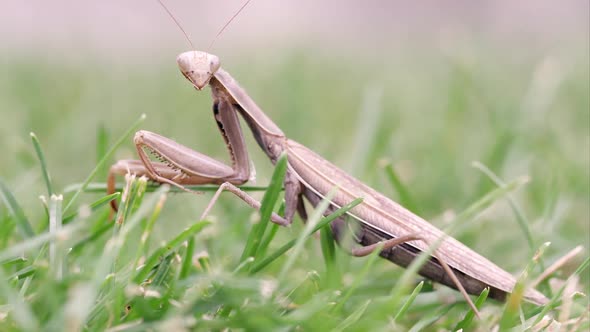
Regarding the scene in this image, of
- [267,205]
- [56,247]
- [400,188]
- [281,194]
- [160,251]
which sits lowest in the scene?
[400,188]

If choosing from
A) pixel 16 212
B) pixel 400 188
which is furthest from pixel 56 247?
pixel 400 188

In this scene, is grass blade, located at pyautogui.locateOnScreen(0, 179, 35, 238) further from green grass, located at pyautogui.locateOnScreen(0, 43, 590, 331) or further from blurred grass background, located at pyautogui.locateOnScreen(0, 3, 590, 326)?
blurred grass background, located at pyautogui.locateOnScreen(0, 3, 590, 326)

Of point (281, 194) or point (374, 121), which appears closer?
point (281, 194)

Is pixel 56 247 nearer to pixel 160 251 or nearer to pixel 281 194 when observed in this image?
pixel 160 251

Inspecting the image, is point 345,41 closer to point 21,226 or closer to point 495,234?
point 495,234

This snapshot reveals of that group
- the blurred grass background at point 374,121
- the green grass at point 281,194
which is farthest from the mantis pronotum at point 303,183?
the blurred grass background at point 374,121

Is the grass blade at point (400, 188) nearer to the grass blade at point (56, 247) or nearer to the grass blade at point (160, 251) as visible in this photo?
the grass blade at point (160, 251)

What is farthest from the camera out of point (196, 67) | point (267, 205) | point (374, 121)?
point (374, 121)
